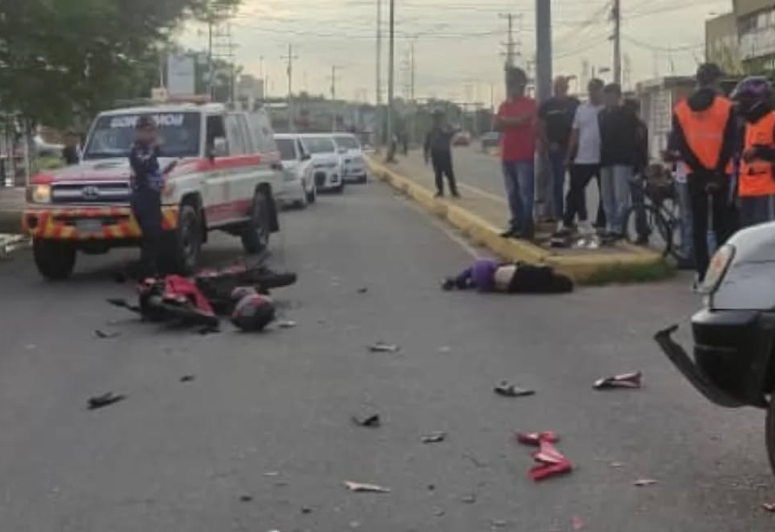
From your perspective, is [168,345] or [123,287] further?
[123,287]

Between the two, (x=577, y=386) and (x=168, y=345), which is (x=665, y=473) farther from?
(x=168, y=345)

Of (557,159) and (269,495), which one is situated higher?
(557,159)

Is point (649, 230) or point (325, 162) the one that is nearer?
point (649, 230)

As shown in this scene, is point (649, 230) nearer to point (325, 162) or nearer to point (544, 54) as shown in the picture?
point (544, 54)

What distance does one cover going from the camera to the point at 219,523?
6.11m

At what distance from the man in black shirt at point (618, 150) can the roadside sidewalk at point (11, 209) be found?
1218cm

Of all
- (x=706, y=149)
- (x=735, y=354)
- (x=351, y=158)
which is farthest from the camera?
(x=351, y=158)

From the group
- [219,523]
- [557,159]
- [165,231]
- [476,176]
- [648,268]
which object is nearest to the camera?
[219,523]

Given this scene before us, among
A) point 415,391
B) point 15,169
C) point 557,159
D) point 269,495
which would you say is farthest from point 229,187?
point 15,169

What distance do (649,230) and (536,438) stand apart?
8764mm

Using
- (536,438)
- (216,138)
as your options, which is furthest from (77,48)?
(536,438)

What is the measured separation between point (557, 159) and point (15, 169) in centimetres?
2959

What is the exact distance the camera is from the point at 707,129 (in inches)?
486

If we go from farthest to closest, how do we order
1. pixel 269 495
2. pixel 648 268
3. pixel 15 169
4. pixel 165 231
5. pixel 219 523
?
pixel 15 169 → pixel 165 231 → pixel 648 268 → pixel 269 495 → pixel 219 523
